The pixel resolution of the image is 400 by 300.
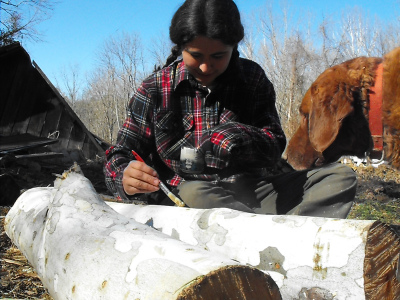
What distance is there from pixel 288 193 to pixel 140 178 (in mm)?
1006

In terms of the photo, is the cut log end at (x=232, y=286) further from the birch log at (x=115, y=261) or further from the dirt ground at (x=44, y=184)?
the dirt ground at (x=44, y=184)

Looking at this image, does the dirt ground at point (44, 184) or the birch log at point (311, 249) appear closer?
the birch log at point (311, 249)

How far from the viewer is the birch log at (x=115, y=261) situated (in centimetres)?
113

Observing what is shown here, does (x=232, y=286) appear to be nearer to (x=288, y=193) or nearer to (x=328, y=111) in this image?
(x=288, y=193)

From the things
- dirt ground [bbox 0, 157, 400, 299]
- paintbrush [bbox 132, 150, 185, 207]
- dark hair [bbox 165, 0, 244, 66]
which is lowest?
dirt ground [bbox 0, 157, 400, 299]

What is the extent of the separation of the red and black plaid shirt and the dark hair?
0.86ft

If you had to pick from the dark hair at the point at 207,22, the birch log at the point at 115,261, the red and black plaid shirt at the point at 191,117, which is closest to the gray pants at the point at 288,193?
the red and black plaid shirt at the point at 191,117

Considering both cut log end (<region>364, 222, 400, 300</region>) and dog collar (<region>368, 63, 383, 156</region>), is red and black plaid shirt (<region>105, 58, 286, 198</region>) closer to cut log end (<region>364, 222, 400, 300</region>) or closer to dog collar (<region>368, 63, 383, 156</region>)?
dog collar (<region>368, 63, 383, 156</region>)

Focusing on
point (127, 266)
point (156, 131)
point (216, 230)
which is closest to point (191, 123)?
point (156, 131)

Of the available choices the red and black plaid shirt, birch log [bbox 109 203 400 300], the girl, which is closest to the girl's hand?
the girl

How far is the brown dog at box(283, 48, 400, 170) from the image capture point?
8.93ft

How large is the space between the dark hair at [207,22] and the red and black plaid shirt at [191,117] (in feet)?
0.86

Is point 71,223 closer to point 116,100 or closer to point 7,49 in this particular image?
point 7,49

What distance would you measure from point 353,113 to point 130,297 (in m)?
2.17
